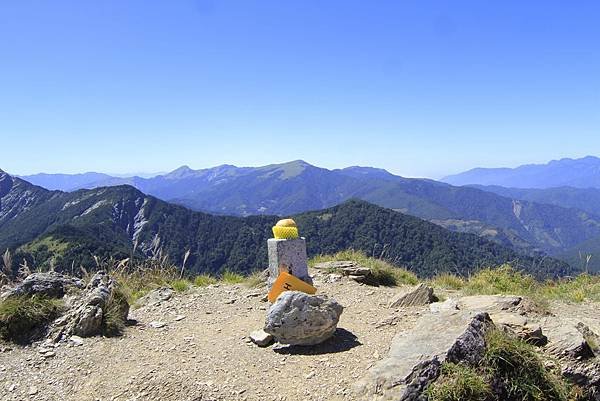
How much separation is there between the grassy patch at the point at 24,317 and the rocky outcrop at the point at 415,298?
6517mm

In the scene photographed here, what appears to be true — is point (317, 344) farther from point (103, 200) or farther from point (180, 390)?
point (103, 200)

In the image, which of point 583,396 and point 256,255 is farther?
point 256,255

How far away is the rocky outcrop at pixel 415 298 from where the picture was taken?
356 inches

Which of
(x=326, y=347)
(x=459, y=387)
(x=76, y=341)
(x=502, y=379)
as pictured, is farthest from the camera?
(x=76, y=341)

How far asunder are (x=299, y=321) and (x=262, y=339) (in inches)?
28.1

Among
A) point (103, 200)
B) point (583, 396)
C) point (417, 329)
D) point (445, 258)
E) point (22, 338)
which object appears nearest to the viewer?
point (583, 396)

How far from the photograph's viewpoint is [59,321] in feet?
26.7

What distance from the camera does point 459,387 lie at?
196 inches

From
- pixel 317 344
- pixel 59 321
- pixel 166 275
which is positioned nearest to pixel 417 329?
pixel 317 344

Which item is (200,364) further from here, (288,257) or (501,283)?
(501,283)

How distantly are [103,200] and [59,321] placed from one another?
172361 mm

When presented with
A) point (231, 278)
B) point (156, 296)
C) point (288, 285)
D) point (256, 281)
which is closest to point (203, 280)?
point (231, 278)

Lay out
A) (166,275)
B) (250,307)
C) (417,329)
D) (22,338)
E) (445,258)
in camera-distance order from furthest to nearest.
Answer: (445,258) < (166,275) < (250,307) < (22,338) < (417,329)

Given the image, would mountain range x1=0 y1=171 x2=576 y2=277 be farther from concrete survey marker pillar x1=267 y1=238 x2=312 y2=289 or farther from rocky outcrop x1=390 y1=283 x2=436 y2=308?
rocky outcrop x1=390 y1=283 x2=436 y2=308
